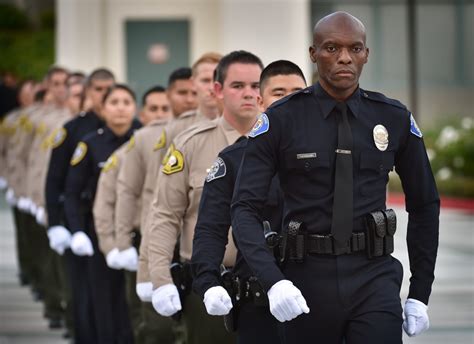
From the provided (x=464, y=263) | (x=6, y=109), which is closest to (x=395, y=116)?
(x=464, y=263)

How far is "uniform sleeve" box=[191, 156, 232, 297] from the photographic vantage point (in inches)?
213

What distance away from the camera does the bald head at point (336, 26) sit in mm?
4895

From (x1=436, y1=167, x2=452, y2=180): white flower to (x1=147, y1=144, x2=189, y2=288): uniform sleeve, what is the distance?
1754 cm

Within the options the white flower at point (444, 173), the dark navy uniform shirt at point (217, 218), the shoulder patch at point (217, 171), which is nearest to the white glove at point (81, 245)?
the dark navy uniform shirt at point (217, 218)

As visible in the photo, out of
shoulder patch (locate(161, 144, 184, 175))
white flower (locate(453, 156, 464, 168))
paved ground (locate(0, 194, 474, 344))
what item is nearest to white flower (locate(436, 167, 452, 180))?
white flower (locate(453, 156, 464, 168))

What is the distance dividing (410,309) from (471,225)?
581 inches

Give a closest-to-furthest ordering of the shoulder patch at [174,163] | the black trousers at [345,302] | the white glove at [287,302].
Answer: the white glove at [287,302] < the black trousers at [345,302] < the shoulder patch at [174,163]

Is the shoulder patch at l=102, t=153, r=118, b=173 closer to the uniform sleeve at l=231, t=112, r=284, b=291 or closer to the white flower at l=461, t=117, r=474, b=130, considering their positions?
the uniform sleeve at l=231, t=112, r=284, b=291

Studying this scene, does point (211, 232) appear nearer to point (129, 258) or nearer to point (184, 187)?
point (184, 187)

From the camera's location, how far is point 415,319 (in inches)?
199

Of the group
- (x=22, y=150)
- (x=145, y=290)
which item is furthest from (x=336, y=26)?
(x=22, y=150)

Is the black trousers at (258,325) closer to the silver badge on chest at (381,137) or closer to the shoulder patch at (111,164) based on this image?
the silver badge on chest at (381,137)

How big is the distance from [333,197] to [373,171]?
0.19 m

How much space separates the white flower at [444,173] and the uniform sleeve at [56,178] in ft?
46.9
